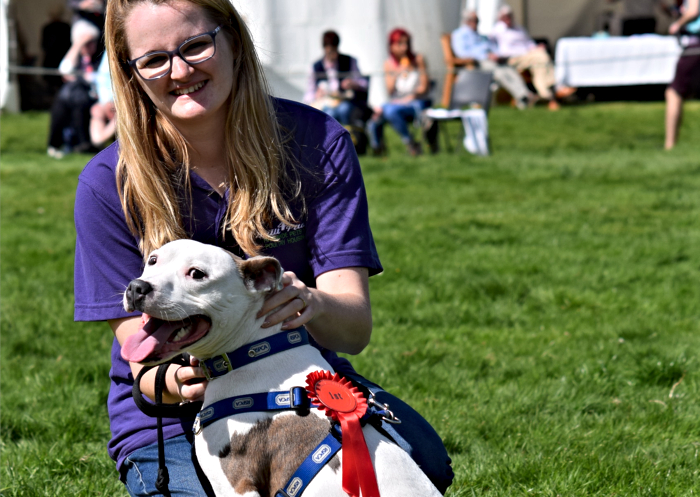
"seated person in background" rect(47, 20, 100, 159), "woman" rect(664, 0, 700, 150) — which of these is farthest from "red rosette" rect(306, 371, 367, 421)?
"seated person in background" rect(47, 20, 100, 159)

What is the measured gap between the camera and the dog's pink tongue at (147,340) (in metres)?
1.97

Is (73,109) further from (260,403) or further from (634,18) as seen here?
(634,18)

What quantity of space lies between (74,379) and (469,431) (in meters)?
1.92

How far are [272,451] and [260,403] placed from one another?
13 centimetres

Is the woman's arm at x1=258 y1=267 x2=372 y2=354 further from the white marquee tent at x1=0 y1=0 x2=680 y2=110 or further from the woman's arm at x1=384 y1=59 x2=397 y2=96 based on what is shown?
the woman's arm at x1=384 y1=59 x2=397 y2=96

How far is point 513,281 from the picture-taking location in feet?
17.6

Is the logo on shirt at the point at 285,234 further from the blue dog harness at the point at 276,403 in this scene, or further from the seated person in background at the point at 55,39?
the seated person in background at the point at 55,39

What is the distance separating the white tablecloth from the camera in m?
17.0

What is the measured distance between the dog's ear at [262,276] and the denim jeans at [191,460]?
435 mm

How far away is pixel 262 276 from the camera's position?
212 centimetres

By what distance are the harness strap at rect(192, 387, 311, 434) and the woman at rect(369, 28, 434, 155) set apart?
31.1ft

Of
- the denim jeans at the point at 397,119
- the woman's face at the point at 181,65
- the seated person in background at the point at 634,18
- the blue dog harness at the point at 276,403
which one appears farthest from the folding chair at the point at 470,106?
the blue dog harness at the point at 276,403

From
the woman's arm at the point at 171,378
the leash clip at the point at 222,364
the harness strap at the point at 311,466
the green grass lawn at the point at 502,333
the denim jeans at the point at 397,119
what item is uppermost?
the leash clip at the point at 222,364

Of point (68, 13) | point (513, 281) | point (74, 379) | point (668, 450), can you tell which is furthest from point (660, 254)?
point (68, 13)
